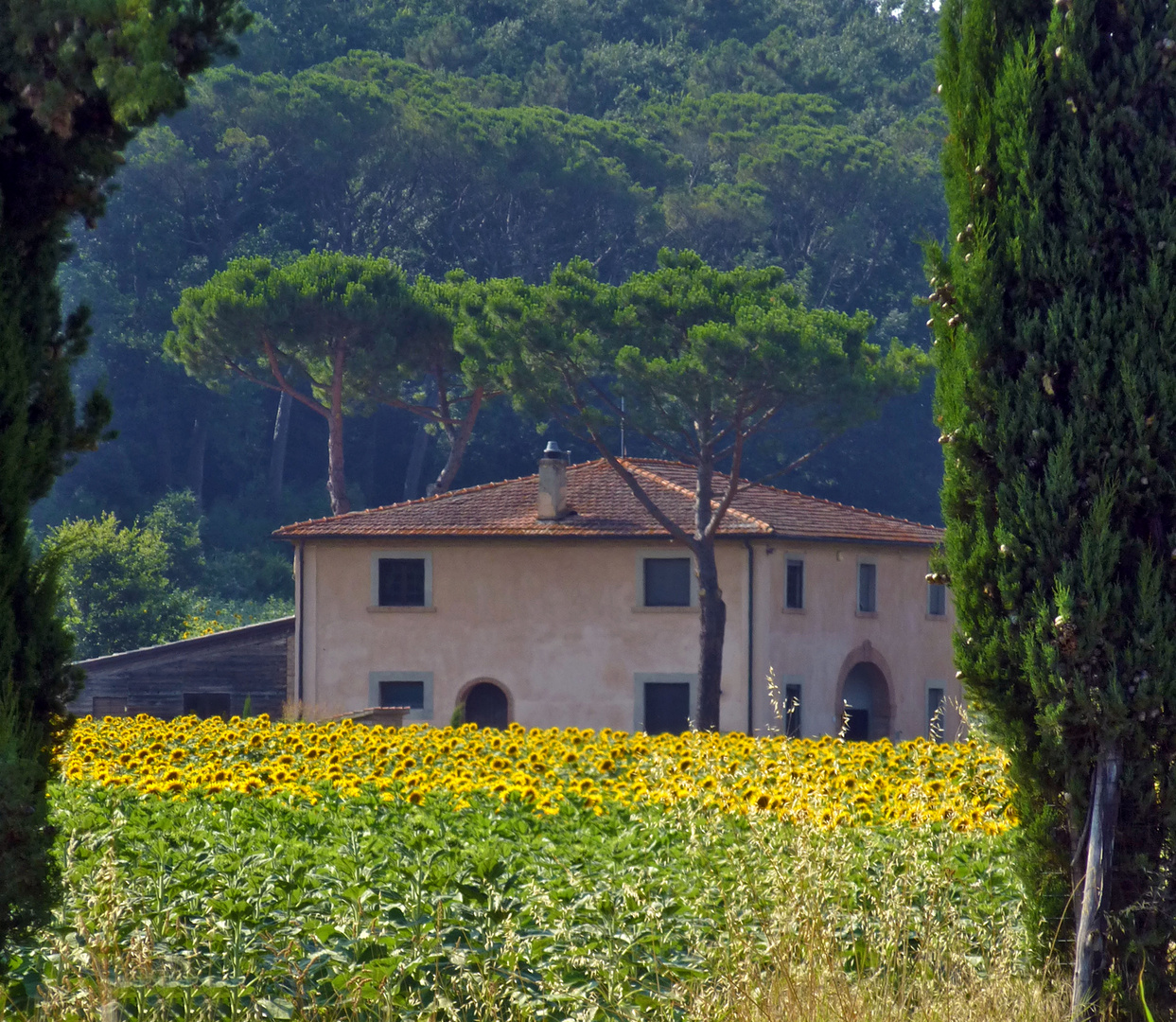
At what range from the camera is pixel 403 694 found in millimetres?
32406

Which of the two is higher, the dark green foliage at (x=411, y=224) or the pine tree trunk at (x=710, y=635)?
the dark green foliage at (x=411, y=224)

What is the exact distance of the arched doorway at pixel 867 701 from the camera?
33.6 m

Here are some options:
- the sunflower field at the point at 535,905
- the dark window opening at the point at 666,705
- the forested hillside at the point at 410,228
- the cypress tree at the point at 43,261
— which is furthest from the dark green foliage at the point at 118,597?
the cypress tree at the point at 43,261

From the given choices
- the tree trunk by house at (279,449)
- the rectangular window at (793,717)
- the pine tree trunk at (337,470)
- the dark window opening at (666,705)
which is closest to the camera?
the rectangular window at (793,717)

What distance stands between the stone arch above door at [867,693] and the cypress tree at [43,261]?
28.3 m

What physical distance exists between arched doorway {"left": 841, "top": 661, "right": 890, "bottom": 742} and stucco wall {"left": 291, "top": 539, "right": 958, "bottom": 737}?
119 centimetres

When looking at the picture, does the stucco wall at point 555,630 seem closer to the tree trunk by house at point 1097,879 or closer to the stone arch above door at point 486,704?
the stone arch above door at point 486,704

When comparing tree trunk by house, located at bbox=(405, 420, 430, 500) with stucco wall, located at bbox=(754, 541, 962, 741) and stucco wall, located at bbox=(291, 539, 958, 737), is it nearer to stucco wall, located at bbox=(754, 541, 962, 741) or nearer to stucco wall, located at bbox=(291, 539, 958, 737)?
stucco wall, located at bbox=(291, 539, 958, 737)

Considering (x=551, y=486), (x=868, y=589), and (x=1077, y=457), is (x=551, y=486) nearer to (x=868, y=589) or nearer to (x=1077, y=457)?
(x=868, y=589)

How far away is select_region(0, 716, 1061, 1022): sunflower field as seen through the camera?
5691mm

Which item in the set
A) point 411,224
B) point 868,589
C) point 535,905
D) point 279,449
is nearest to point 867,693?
point 868,589

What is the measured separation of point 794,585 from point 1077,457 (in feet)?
86.8

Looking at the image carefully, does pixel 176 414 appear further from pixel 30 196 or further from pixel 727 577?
pixel 30 196

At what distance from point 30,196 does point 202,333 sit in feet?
113
